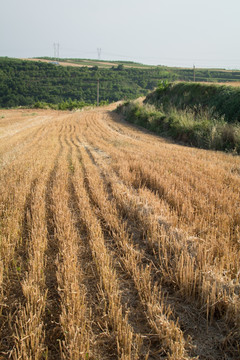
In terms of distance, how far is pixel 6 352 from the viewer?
2000mm

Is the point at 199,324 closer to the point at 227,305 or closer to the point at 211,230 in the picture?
the point at 227,305

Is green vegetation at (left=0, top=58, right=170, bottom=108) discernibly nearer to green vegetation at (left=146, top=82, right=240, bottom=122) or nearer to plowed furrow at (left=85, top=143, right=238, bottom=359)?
green vegetation at (left=146, top=82, right=240, bottom=122)

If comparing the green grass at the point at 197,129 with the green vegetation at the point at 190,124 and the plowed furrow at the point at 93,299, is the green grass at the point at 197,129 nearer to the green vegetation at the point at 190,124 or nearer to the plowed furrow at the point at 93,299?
the green vegetation at the point at 190,124

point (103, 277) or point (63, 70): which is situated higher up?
point (63, 70)

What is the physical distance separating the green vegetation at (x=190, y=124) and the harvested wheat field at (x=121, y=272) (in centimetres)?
587

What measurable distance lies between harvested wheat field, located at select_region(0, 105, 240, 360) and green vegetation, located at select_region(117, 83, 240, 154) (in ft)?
19.3

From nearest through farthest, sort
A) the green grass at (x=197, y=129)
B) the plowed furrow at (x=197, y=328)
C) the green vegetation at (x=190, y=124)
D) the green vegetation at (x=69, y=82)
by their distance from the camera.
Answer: the plowed furrow at (x=197, y=328) < the green grass at (x=197, y=129) < the green vegetation at (x=190, y=124) < the green vegetation at (x=69, y=82)

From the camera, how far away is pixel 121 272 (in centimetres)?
304

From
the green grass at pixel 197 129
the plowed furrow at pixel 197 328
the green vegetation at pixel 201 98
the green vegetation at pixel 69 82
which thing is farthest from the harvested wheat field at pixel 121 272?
the green vegetation at pixel 69 82

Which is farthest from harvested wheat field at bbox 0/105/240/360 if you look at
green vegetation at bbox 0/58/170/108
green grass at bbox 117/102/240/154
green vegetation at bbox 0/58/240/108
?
green vegetation at bbox 0/58/170/108

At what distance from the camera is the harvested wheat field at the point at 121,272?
6.70 ft

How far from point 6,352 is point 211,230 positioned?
9.77 ft

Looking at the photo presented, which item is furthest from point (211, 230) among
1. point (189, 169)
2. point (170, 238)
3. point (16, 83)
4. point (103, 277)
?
point (16, 83)

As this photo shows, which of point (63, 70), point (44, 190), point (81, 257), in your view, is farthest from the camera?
point (63, 70)
